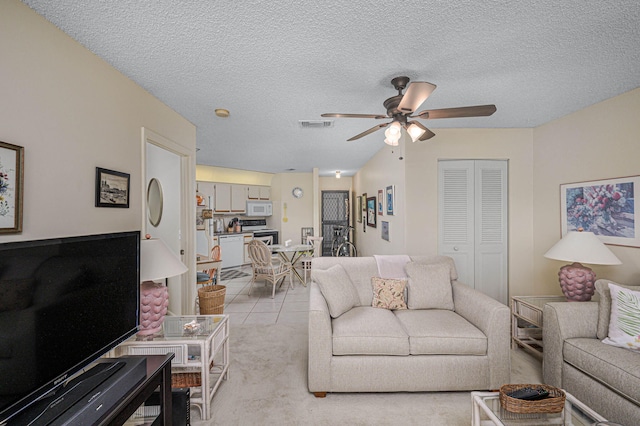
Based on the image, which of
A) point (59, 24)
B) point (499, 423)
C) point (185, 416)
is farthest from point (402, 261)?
point (59, 24)

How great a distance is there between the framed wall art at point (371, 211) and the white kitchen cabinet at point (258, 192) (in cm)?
319

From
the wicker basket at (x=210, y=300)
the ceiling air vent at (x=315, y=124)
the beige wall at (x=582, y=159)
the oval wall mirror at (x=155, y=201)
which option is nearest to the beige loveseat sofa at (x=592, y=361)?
the beige wall at (x=582, y=159)

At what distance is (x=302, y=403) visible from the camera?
1976 millimetres

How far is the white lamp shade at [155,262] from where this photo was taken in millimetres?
1808

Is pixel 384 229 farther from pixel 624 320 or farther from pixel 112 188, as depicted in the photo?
pixel 112 188

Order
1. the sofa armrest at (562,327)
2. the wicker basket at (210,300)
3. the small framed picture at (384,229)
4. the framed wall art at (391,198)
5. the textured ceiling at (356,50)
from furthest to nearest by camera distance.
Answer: the small framed picture at (384,229)
the framed wall art at (391,198)
the wicker basket at (210,300)
the sofa armrest at (562,327)
the textured ceiling at (356,50)

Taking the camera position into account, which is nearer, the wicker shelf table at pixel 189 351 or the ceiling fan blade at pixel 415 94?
the ceiling fan blade at pixel 415 94

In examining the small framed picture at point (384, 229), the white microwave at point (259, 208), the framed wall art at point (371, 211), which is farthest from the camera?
the white microwave at point (259, 208)

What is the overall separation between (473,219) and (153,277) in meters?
3.55

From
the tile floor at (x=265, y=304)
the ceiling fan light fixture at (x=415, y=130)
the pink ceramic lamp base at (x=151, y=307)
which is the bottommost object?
the tile floor at (x=265, y=304)

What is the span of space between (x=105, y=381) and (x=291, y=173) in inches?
262

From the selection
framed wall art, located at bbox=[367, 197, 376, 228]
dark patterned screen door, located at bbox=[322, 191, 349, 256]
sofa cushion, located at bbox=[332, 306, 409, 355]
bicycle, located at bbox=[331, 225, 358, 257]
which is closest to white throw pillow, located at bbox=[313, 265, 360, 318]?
sofa cushion, located at bbox=[332, 306, 409, 355]

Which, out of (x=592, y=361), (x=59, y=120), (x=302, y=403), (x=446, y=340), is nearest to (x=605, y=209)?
(x=592, y=361)

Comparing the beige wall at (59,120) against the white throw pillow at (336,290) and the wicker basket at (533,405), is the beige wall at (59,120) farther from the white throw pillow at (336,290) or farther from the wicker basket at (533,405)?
the wicker basket at (533,405)
